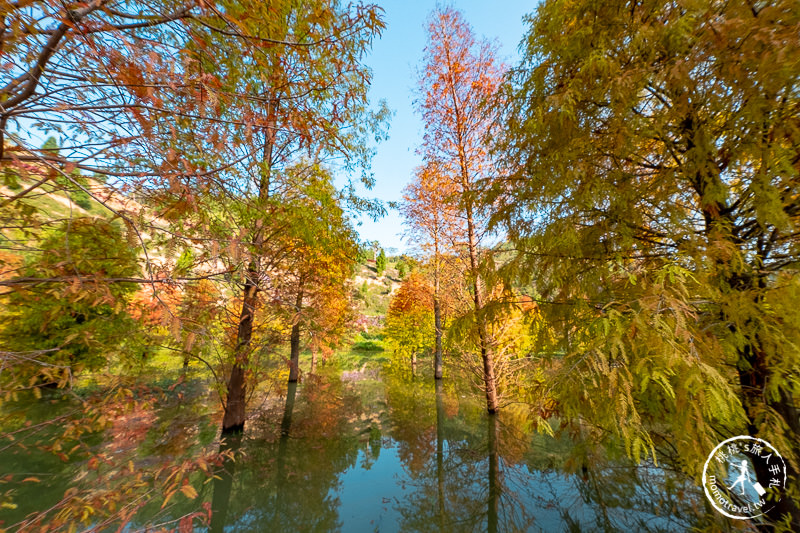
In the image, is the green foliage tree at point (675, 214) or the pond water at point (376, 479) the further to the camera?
the pond water at point (376, 479)

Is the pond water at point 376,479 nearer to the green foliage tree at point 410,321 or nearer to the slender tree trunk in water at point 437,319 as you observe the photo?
the slender tree trunk in water at point 437,319

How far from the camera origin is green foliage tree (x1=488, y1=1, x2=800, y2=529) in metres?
1.84

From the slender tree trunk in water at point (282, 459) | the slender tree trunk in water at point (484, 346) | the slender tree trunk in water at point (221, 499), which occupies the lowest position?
the slender tree trunk in water at point (282, 459)

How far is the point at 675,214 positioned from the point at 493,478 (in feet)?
16.9

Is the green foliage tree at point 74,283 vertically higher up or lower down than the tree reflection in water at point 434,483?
higher up

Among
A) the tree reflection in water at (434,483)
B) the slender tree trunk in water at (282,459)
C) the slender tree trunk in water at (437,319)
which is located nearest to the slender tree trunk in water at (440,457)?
the tree reflection in water at (434,483)

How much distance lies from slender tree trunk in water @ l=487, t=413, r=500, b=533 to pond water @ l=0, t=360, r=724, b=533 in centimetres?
2

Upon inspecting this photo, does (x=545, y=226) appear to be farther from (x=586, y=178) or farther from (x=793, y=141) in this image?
(x=793, y=141)

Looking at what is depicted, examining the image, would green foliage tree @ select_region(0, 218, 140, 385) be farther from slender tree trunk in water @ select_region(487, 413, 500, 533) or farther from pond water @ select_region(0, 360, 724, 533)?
slender tree trunk in water @ select_region(487, 413, 500, 533)

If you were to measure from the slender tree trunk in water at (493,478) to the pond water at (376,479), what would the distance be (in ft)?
0.08

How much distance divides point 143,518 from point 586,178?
7.02 m

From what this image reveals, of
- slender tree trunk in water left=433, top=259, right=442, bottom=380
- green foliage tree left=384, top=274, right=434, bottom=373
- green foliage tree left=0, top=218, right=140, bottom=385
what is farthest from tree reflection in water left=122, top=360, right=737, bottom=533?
green foliage tree left=384, top=274, right=434, bottom=373

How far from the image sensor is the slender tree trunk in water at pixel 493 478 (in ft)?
12.7

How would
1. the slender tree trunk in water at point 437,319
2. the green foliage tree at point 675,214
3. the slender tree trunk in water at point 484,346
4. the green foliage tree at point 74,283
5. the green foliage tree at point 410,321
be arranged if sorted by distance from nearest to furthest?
the green foliage tree at point 74,283
the green foliage tree at point 675,214
the slender tree trunk in water at point 484,346
the slender tree trunk in water at point 437,319
the green foliage tree at point 410,321
